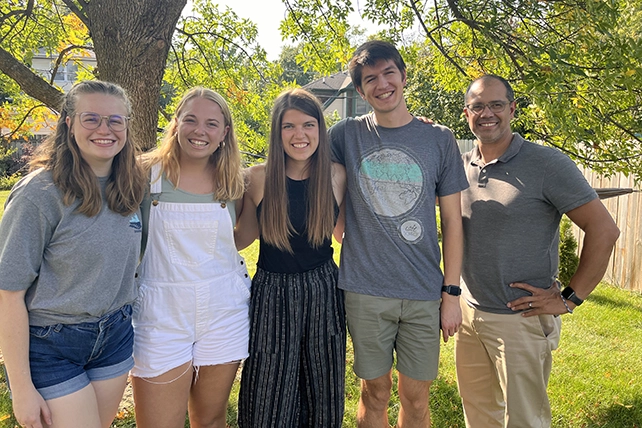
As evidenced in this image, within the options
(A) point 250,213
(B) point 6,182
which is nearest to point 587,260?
(A) point 250,213

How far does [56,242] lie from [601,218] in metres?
2.63

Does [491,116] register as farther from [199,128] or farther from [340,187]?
[199,128]

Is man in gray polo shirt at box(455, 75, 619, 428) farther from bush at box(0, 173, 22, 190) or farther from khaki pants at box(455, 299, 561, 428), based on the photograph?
bush at box(0, 173, 22, 190)

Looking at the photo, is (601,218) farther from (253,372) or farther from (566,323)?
(566,323)

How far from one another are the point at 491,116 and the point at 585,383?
275cm

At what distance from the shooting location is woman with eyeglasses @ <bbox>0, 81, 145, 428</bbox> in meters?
1.80

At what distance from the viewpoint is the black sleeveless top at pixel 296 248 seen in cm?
248

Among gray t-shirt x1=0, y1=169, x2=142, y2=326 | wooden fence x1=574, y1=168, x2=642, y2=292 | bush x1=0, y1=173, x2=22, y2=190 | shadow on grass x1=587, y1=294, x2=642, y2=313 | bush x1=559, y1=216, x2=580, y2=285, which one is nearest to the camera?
gray t-shirt x1=0, y1=169, x2=142, y2=326

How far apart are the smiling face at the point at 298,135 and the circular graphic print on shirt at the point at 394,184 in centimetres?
37

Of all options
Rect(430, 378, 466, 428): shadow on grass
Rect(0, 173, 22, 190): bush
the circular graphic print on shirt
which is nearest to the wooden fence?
Rect(430, 378, 466, 428): shadow on grass

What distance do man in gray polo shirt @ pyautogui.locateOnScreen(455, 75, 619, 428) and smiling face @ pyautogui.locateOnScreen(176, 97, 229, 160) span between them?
1473 mm

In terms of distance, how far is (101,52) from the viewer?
3.38 m

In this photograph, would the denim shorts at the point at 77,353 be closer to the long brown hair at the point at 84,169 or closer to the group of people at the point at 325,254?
the group of people at the point at 325,254

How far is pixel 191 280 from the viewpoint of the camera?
229 centimetres
